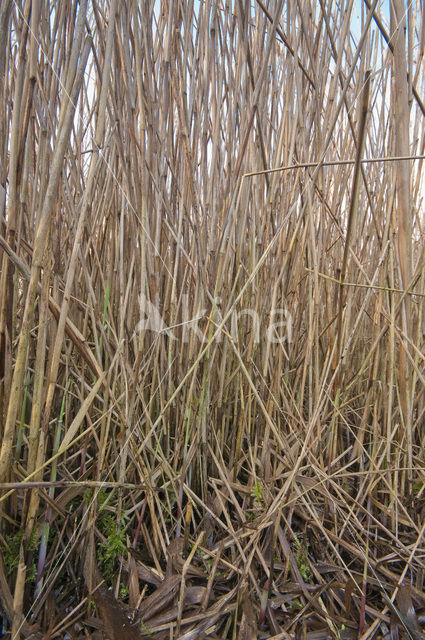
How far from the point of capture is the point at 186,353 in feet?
2.72

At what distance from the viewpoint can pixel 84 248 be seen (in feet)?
2.64

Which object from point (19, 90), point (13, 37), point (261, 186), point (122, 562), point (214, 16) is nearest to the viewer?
point (19, 90)

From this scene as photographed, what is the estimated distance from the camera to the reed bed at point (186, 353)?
0.58 m

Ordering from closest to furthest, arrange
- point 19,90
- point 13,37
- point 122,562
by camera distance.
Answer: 1. point 19,90
2. point 122,562
3. point 13,37

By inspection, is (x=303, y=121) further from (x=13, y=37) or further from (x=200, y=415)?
(x=13, y=37)

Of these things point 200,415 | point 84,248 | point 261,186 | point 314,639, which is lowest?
point 314,639

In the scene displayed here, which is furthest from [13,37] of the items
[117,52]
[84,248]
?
[84,248]

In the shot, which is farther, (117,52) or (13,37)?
(13,37)

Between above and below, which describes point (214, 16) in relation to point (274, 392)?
above

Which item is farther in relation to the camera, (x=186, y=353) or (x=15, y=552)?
(x=186, y=353)

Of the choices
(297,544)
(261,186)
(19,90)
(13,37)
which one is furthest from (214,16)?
(297,544)

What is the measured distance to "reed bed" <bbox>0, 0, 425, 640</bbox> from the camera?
1.91ft

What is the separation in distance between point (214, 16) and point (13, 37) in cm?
55

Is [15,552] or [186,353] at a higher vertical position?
[186,353]
